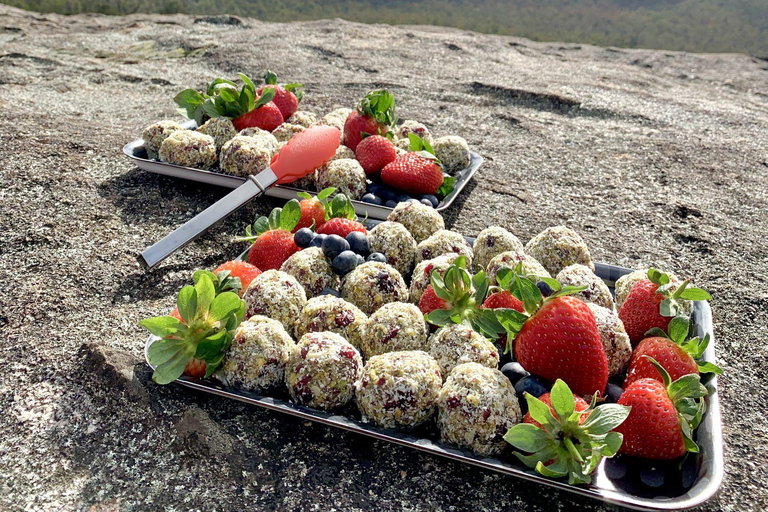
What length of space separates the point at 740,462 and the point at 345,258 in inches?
45.1

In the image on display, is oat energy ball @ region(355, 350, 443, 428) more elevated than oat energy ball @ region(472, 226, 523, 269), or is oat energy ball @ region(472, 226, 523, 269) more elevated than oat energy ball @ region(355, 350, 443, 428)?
oat energy ball @ region(472, 226, 523, 269)

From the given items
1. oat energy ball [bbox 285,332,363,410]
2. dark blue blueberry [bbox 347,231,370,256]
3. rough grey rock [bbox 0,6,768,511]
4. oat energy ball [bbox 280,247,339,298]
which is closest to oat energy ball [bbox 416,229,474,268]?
dark blue blueberry [bbox 347,231,370,256]

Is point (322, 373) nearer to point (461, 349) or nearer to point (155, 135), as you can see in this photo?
point (461, 349)

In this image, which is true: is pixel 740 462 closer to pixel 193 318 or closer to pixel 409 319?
pixel 409 319

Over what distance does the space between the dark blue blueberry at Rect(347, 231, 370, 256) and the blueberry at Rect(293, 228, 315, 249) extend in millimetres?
121

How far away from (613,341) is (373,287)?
2.07 ft

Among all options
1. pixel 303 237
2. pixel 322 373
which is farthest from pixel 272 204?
pixel 322 373

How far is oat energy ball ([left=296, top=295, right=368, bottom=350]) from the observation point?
159cm

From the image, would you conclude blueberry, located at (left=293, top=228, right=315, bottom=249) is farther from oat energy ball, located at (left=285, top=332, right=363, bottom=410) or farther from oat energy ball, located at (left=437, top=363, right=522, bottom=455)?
oat energy ball, located at (left=437, top=363, right=522, bottom=455)

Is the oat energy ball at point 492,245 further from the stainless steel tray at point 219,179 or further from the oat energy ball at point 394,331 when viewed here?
the stainless steel tray at point 219,179

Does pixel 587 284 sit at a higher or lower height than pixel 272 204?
higher

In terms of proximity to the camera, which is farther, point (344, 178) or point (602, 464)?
point (344, 178)

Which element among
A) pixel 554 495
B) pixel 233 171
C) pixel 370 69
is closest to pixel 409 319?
pixel 554 495

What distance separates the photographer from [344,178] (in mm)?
Result: 2443
